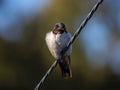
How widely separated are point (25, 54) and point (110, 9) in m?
2.93

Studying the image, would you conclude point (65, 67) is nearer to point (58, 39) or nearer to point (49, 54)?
point (58, 39)

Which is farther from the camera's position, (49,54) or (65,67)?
(49,54)

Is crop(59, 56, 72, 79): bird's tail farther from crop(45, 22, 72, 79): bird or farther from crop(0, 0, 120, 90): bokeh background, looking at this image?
crop(0, 0, 120, 90): bokeh background

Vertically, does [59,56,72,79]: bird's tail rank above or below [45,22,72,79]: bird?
below

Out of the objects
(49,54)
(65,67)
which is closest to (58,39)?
(65,67)

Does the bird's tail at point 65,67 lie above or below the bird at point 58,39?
below

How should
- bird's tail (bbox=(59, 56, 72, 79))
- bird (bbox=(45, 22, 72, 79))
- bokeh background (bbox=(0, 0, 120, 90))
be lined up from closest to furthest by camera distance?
1. bird (bbox=(45, 22, 72, 79))
2. bird's tail (bbox=(59, 56, 72, 79))
3. bokeh background (bbox=(0, 0, 120, 90))

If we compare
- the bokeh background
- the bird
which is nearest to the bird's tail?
the bird

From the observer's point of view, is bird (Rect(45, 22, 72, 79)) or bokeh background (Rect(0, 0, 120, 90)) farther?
bokeh background (Rect(0, 0, 120, 90))

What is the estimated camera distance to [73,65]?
19125 millimetres

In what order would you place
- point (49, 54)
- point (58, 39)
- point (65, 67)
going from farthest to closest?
point (49, 54), point (65, 67), point (58, 39)

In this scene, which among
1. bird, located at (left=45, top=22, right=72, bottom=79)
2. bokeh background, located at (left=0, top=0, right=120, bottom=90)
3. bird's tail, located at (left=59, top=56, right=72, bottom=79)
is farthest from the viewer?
bokeh background, located at (left=0, top=0, right=120, bottom=90)

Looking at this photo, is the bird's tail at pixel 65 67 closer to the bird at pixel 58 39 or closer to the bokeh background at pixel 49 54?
the bird at pixel 58 39

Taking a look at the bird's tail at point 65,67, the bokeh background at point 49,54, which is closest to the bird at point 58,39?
the bird's tail at point 65,67
